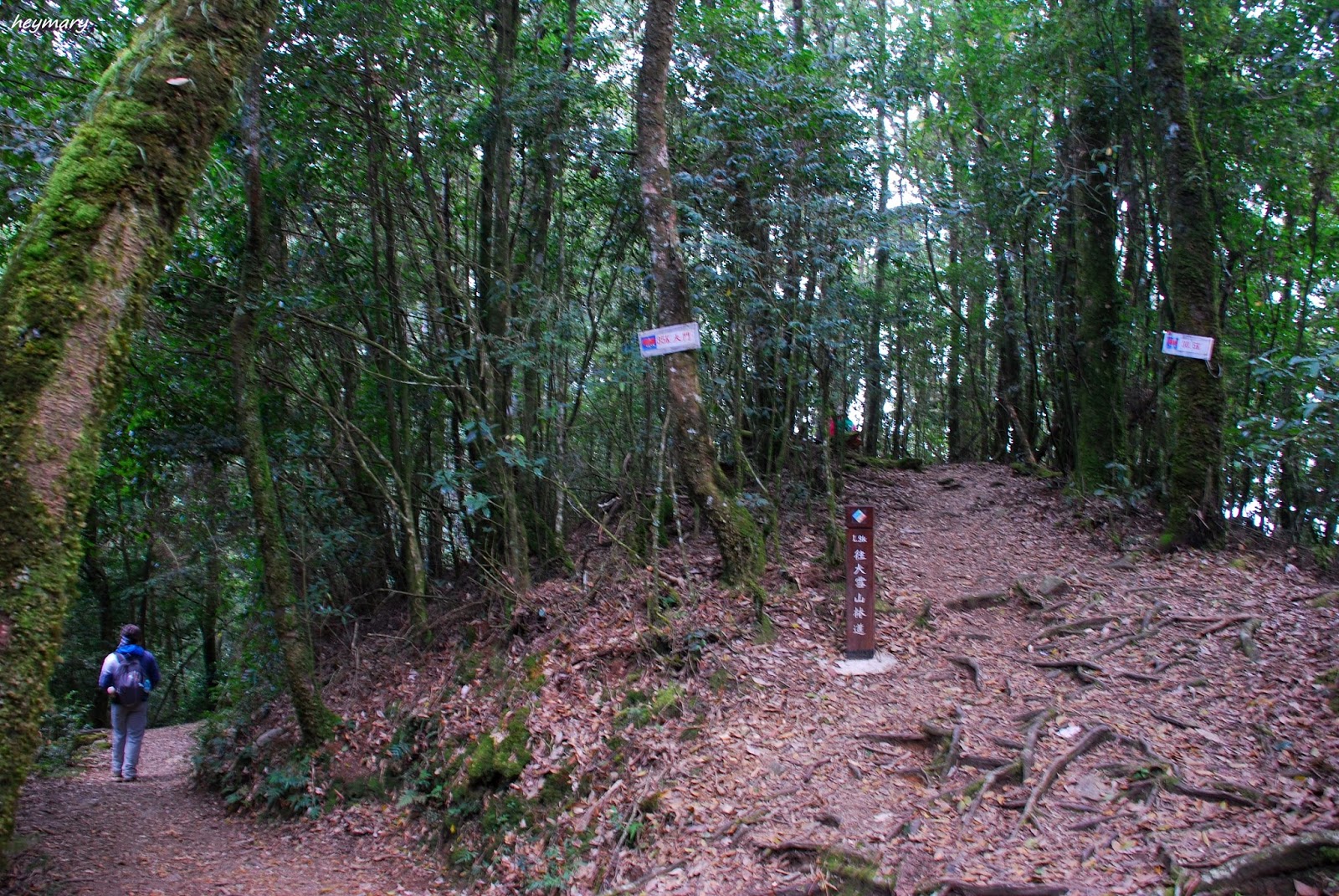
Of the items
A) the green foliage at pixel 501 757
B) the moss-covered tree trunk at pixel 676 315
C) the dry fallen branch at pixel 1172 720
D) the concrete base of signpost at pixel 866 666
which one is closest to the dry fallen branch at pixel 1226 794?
the dry fallen branch at pixel 1172 720

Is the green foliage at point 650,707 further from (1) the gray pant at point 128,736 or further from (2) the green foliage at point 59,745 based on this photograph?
(1) the gray pant at point 128,736

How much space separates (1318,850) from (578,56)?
1068cm

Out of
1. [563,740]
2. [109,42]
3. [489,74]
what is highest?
[489,74]

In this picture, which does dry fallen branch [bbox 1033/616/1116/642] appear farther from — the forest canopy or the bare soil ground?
the forest canopy

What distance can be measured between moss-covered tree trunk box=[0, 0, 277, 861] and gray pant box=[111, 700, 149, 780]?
868 cm

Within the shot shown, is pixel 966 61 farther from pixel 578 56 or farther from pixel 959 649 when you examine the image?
pixel 959 649

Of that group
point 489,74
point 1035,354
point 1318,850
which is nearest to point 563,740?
point 1318,850

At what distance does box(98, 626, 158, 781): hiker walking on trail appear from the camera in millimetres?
10219

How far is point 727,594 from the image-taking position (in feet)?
26.9

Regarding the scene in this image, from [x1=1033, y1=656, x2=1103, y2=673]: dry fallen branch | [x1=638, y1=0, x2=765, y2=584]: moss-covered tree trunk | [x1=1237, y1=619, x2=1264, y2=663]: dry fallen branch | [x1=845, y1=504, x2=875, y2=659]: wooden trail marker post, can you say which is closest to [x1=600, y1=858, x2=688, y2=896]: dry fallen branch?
[x1=845, y1=504, x2=875, y2=659]: wooden trail marker post

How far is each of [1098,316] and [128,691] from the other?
13914 mm

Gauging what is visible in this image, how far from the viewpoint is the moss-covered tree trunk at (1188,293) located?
905cm

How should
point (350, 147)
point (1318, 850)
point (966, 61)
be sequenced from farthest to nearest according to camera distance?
point (966, 61) → point (350, 147) → point (1318, 850)

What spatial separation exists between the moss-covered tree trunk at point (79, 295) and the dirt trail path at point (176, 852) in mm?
A: 3953
